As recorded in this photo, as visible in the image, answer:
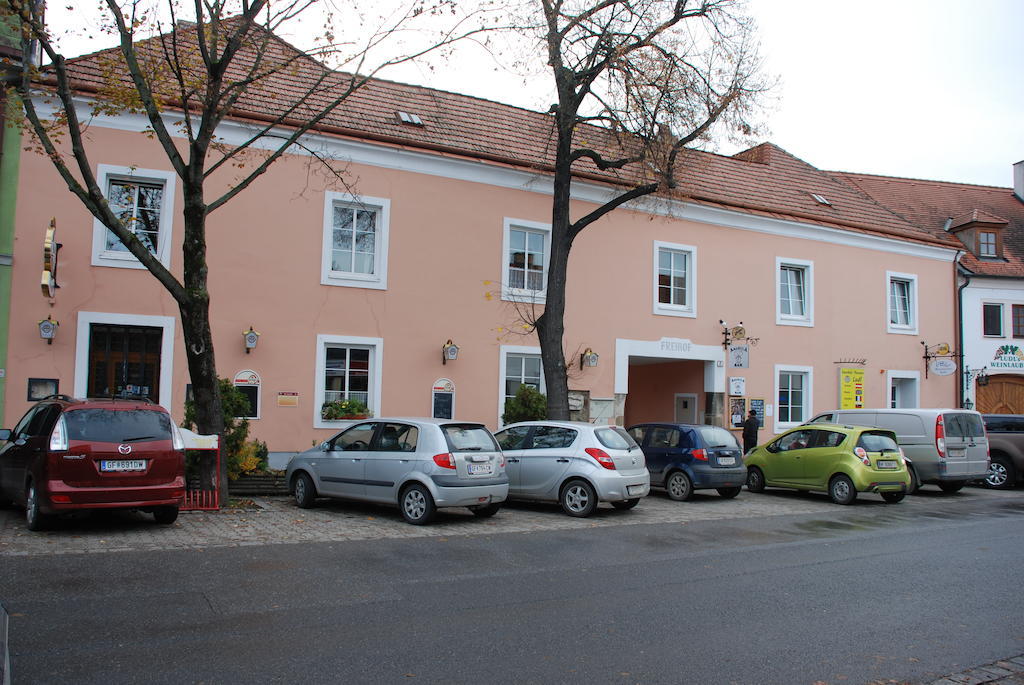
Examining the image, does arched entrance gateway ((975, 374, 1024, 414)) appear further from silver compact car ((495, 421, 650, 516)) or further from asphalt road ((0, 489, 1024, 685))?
silver compact car ((495, 421, 650, 516))

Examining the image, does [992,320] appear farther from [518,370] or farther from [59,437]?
[59,437]

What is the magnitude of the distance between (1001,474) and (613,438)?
1170 centimetres

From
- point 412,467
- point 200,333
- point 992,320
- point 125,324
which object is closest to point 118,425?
point 200,333

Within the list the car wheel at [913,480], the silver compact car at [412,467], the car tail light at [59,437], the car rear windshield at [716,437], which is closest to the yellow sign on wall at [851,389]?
the car wheel at [913,480]

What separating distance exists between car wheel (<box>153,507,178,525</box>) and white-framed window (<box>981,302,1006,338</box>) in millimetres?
26357

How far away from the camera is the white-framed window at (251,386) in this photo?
15625 mm

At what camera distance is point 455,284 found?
17875mm

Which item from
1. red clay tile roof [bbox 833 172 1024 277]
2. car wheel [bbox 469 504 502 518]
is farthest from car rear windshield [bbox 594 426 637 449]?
red clay tile roof [bbox 833 172 1024 277]

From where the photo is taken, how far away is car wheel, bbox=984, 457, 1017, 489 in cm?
1898

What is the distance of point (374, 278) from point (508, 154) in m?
4.49

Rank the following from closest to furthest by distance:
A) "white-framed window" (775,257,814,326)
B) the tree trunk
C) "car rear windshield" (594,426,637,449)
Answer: the tree trunk, "car rear windshield" (594,426,637,449), "white-framed window" (775,257,814,326)

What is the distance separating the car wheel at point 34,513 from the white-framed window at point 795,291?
60.7ft

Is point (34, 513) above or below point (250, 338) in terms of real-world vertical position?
below

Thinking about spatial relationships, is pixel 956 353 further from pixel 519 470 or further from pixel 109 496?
pixel 109 496
